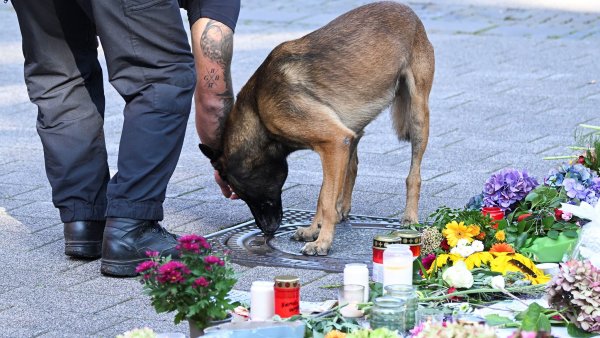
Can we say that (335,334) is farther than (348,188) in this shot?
No

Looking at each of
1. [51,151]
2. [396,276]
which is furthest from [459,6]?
[396,276]

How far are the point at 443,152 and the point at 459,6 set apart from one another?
669 cm

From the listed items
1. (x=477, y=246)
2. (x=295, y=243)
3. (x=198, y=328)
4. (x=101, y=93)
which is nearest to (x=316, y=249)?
(x=295, y=243)

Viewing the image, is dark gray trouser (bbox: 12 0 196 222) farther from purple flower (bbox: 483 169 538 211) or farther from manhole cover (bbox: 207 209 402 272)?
purple flower (bbox: 483 169 538 211)

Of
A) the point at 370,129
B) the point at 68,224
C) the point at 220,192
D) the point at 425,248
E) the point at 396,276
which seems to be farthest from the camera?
the point at 370,129

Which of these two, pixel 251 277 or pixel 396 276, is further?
pixel 251 277

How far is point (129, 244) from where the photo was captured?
16.0 ft

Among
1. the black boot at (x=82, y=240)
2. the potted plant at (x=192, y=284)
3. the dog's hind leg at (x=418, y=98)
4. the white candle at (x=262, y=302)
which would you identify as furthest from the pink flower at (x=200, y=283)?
the dog's hind leg at (x=418, y=98)

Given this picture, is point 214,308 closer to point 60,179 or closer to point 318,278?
point 318,278

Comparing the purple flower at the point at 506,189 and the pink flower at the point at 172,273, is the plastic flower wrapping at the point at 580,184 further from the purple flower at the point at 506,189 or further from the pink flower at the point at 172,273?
the pink flower at the point at 172,273

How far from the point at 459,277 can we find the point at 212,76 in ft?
5.60

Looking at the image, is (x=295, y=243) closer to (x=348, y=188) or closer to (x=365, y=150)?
(x=348, y=188)

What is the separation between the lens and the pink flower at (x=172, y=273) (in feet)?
11.3

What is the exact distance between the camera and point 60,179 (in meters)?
5.30
